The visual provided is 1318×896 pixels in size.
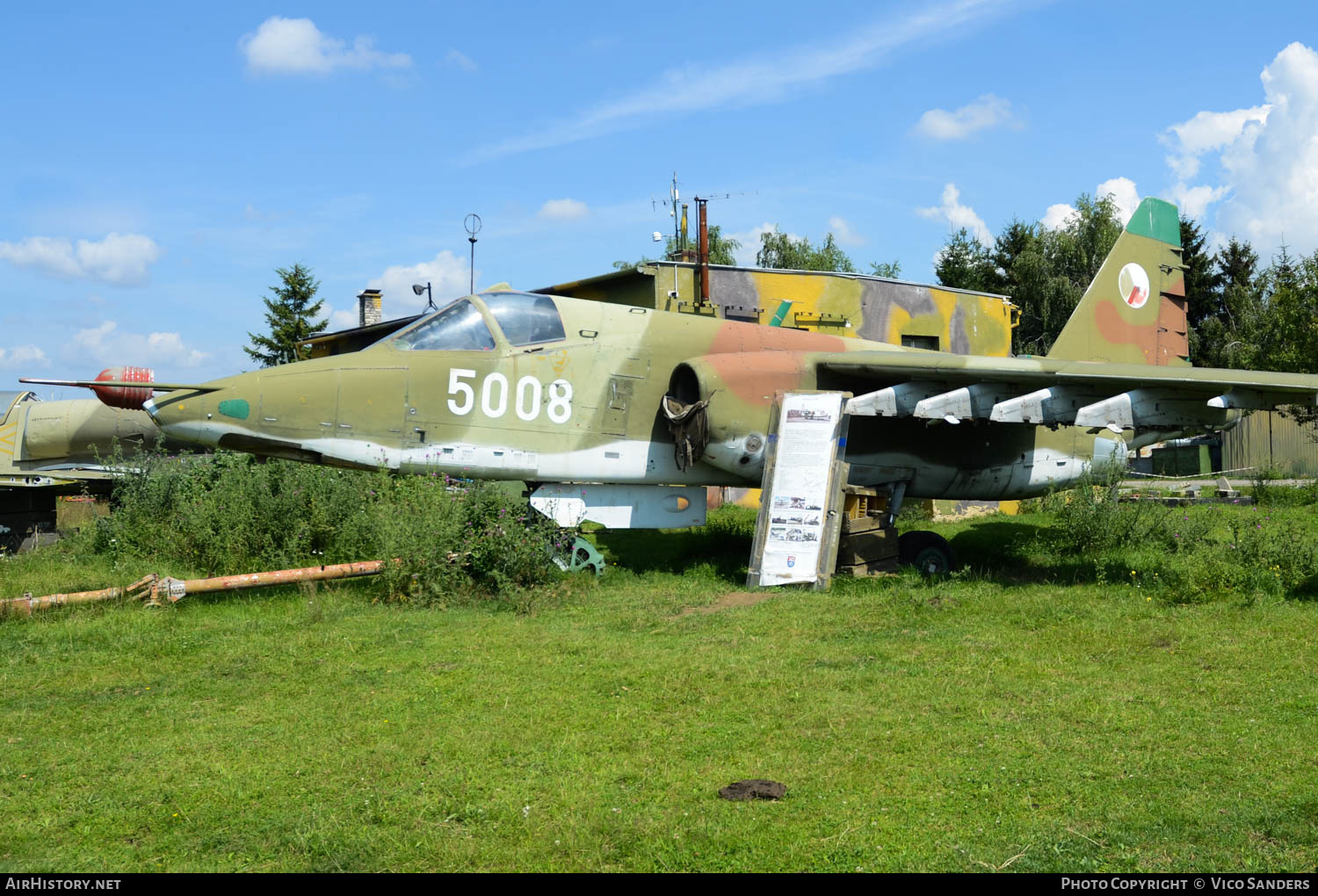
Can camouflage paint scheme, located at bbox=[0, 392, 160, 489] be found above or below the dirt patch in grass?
above

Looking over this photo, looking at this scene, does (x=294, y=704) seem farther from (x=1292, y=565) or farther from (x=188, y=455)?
(x=188, y=455)

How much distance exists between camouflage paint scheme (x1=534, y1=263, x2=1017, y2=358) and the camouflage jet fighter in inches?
292

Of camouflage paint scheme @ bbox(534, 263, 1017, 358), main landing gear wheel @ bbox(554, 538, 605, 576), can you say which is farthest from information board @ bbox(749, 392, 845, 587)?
camouflage paint scheme @ bbox(534, 263, 1017, 358)

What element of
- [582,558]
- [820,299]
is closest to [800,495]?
[582,558]

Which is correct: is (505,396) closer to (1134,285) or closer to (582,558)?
(582,558)

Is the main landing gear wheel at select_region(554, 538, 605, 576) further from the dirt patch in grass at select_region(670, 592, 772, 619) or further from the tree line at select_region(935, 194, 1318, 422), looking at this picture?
the tree line at select_region(935, 194, 1318, 422)

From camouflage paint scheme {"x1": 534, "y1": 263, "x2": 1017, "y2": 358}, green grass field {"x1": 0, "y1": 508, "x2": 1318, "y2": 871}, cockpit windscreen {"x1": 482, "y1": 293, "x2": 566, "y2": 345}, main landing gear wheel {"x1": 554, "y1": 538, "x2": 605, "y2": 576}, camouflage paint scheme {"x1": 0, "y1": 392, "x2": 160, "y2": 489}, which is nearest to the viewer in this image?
green grass field {"x1": 0, "y1": 508, "x2": 1318, "y2": 871}

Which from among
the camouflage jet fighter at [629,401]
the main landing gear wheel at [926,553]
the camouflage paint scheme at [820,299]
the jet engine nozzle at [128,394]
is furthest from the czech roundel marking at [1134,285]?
the jet engine nozzle at [128,394]

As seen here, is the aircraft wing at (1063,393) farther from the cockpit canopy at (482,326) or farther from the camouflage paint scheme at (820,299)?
the camouflage paint scheme at (820,299)

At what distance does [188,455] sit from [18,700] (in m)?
9.77

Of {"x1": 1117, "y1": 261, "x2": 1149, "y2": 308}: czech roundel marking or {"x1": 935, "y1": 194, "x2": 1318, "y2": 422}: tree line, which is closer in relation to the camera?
{"x1": 1117, "y1": 261, "x2": 1149, "y2": 308}: czech roundel marking

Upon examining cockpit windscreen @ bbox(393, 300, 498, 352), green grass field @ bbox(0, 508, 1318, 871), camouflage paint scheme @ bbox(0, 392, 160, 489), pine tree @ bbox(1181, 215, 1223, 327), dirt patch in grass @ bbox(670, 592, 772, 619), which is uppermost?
pine tree @ bbox(1181, 215, 1223, 327)

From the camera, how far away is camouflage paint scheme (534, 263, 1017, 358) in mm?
→ 20062

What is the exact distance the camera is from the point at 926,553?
12953 millimetres
